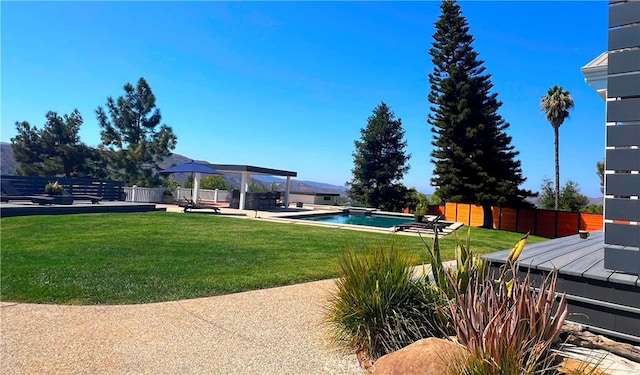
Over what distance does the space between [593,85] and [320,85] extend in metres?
18.0

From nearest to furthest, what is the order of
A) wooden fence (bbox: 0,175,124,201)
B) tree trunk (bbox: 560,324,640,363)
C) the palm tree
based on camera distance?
tree trunk (bbox: 560,324,640,363) < wooden fence (bbox: 0,175,124,201) < the palm tree

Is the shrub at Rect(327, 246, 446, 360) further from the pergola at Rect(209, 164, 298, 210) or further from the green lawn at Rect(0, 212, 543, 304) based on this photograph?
the pergola at Rect(209, 164, 298, 210)

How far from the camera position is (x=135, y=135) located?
26.0m

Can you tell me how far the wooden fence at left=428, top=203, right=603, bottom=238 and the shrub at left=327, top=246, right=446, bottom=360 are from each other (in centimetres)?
1689

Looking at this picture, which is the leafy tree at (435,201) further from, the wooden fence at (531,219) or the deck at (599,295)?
the deck at (599,295)

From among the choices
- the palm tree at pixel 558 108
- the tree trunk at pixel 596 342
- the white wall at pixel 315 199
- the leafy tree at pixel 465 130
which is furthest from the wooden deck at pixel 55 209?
the palm tree at pixel 558 108

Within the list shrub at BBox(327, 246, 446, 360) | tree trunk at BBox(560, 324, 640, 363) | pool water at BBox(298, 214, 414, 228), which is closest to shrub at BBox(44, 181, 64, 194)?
pool water at BBox(298, 214, 414, 228)

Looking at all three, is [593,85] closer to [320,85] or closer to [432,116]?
[432,116]

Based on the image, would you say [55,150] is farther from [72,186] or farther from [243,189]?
[243,189]

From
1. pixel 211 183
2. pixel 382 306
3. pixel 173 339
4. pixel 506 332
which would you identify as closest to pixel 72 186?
pixel 211 183

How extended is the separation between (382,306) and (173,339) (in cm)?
188

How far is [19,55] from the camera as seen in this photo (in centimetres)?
1177

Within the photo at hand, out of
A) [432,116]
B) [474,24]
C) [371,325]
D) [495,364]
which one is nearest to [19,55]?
[371,325]

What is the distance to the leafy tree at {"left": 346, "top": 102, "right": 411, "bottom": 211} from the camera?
2616 centimetres
